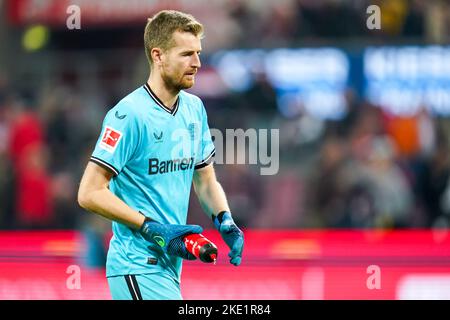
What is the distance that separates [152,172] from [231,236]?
59 cm

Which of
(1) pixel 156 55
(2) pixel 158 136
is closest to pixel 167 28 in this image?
(1) pixel 156 55

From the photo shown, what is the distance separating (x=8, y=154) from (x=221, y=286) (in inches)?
220

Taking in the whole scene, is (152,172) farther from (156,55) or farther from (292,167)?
(292,167)

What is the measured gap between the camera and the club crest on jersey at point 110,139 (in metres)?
6.29

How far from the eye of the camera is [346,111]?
15078 mm

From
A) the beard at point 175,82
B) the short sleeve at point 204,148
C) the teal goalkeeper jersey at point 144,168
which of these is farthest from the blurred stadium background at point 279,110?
the beard at point 175,82

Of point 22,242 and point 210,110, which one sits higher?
point 210,110

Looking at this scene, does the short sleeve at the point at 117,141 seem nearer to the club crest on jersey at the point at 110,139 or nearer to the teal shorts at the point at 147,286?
the club crest on jersey at the point at 110,139

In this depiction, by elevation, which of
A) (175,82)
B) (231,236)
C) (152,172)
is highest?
(175,82)

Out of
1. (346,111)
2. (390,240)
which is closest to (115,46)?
(346,111)

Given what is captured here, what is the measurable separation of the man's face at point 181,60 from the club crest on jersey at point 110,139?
48cm

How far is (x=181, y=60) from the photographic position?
6473mm

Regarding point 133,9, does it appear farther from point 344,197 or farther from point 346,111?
point 344,197

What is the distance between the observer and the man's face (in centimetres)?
647
